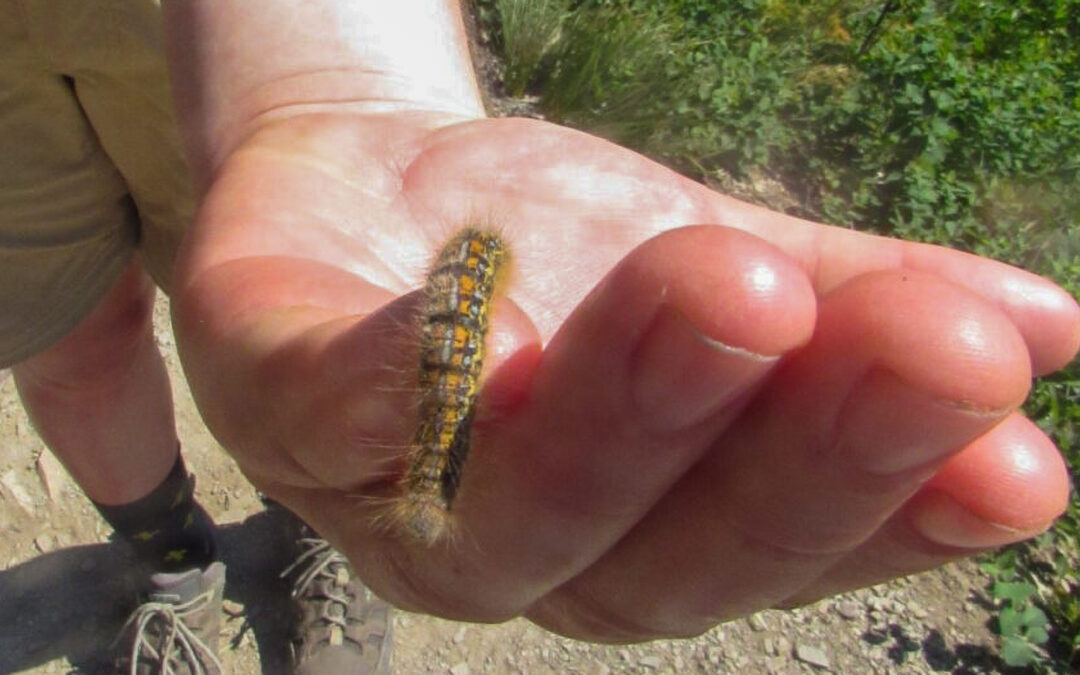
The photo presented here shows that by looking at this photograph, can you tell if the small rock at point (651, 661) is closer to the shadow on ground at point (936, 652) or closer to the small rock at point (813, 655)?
the small rock at point (813, 655)

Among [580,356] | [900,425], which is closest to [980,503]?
[900,425]

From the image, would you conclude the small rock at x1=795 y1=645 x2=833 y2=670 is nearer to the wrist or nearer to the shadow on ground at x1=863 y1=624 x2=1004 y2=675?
the shadow on ground at x1=863 y1=624 x2=1004 y2=675

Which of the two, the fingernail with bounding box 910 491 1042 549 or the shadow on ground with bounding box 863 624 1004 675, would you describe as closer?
the fingernail with bounding box 910 491 1042 549

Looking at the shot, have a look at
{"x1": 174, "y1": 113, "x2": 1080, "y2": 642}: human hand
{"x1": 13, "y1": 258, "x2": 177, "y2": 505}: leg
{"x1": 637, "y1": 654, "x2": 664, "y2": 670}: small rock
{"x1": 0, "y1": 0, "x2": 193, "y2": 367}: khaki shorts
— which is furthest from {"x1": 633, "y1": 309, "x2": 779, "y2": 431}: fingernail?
{"x1": 637, "y1": 654, "x2": 664, "y2": 670}: small rock

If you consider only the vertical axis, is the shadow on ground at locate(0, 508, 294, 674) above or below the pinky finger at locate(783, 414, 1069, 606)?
below

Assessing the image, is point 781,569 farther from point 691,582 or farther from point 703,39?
point 703,39

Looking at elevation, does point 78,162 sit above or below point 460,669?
above

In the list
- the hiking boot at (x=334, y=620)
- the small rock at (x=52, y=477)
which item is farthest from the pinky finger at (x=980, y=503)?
the small rock at (x=52, y=477)

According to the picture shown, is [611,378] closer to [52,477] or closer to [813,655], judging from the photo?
[813,655]
